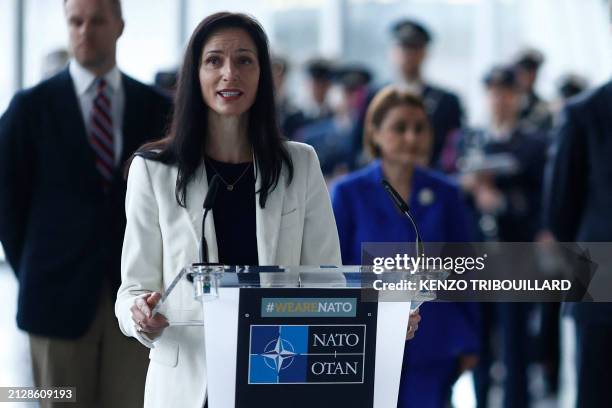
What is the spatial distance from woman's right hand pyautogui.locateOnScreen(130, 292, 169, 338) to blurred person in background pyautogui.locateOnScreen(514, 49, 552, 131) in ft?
17.4

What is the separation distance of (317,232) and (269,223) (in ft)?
0.45

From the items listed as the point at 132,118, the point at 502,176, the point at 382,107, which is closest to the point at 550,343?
the point at 502,176

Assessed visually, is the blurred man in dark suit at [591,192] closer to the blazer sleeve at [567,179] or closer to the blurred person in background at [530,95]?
the blazer sleeve at [567,179]

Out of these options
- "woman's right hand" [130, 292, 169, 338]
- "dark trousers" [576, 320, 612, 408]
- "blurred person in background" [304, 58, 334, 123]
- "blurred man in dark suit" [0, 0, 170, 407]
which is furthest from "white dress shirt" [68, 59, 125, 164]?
"blurred person in background" [304, 58, 334, 123]

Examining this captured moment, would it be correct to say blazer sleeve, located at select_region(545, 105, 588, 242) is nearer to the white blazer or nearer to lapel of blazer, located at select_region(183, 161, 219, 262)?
the white blazer

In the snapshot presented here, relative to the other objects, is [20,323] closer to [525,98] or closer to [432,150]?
[432,150]

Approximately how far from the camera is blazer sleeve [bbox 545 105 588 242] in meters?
4.29

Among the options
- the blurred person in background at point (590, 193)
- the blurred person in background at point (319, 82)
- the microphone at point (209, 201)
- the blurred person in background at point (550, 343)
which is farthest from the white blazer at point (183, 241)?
the blurred person in background at point (319, 82)

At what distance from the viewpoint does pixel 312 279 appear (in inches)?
92.8

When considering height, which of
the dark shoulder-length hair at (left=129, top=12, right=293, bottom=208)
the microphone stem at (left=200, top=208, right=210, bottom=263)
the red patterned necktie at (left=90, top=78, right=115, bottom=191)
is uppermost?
the red patterned necktie at (left=90, top=78, right=115, bottom=191)

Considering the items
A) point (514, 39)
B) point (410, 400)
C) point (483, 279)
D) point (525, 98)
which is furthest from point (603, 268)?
point (514, 39)

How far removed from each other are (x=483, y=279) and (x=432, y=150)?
3027 mm

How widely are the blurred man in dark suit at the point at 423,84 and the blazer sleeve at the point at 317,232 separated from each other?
13.5 feet

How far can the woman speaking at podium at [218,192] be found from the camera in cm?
262
